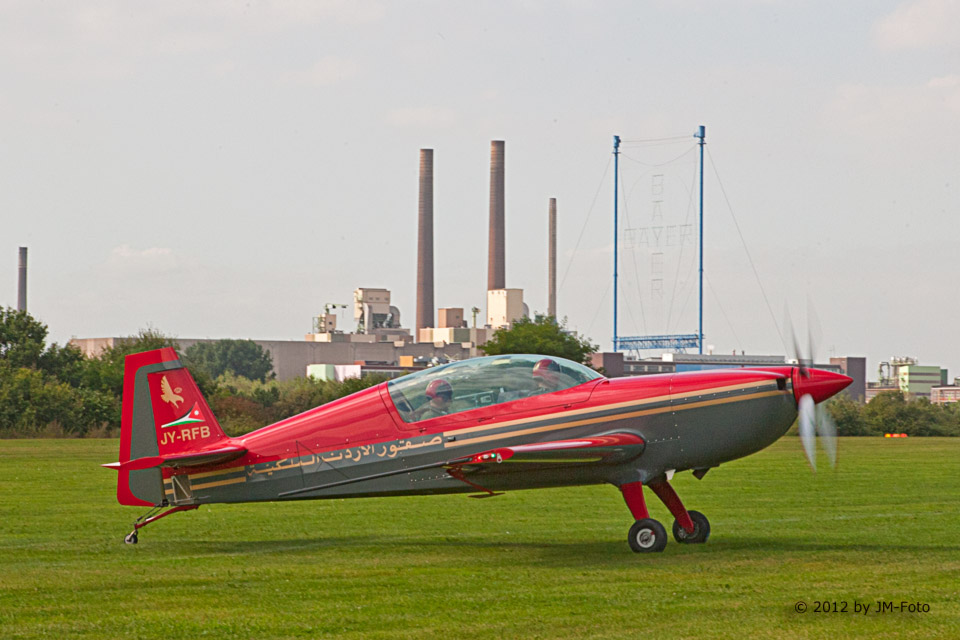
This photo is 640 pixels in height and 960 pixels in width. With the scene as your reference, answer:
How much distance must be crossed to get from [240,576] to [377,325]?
11427cm

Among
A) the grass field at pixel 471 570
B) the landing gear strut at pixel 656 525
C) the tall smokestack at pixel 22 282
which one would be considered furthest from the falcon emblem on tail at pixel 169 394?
the tall smokestack at pixel 22 282

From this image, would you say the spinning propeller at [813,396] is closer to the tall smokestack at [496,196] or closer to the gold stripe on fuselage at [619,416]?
the gold stripe on fuselage at [619,416]

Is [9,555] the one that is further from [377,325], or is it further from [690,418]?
[377,325]

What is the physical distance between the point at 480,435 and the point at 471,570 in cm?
183

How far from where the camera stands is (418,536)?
1478 cm

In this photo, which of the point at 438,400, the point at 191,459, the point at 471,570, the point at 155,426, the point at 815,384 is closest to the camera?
the point at 471,570

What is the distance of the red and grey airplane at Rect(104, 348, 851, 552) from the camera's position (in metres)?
12.5

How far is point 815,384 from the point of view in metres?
12.4

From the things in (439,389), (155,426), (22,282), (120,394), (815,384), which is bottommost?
(120,394)

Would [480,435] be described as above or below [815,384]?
below

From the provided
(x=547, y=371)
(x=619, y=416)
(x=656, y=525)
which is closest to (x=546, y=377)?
(x=547, y=371)

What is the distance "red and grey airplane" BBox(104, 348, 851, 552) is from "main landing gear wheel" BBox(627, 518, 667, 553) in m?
0.01

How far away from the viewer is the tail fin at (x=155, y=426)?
13875 millimetres

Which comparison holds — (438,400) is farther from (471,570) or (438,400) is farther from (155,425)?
(155,425)
